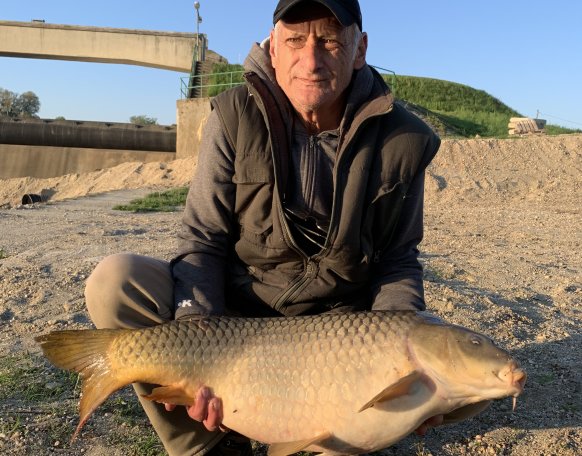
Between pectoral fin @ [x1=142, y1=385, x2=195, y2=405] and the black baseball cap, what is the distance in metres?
1.64

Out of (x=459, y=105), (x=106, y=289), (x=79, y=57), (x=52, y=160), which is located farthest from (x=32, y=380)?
(x=79, y=57)

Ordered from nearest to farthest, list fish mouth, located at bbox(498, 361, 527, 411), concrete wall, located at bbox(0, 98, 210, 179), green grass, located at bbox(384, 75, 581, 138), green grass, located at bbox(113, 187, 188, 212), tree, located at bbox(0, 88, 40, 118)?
fish mouth, located at bbox(498, 361, 527, 411), green grass, located at bbox(113, 187, 188, 212), green grass, located at bbox(384, 75, 581, 138), concrete wall, located at bbox(0, 98, 210, 179), tree, located at bbox(0, 88, 40, 118)

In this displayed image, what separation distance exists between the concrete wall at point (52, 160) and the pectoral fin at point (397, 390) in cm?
2525

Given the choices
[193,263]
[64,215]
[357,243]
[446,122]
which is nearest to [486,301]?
[357,243]

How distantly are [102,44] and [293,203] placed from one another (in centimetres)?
2918

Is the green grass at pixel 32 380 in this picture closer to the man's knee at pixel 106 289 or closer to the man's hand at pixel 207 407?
the man's knee at pixel 106 289

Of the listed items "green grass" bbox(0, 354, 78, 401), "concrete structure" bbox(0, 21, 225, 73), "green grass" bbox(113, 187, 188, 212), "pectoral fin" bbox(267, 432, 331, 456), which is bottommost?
"green grass" bbox(0, 354, 78, 401)

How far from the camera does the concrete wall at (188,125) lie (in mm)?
23427

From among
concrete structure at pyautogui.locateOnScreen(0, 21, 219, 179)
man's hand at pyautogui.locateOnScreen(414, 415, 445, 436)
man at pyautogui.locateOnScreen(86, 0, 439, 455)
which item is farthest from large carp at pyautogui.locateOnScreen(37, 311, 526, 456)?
concrete structure at pyautogui.locateOnScreen(0, 21, 219, 179)

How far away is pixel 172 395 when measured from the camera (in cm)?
258

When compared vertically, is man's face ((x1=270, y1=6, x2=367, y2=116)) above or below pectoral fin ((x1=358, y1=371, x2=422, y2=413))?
above

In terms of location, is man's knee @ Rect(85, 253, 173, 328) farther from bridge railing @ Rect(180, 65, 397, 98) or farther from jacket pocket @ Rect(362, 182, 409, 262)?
bridge railing @ Rect(180, 65, 397, 98)

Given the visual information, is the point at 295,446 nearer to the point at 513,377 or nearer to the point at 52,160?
the point at 513,377

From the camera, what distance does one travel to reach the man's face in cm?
287
